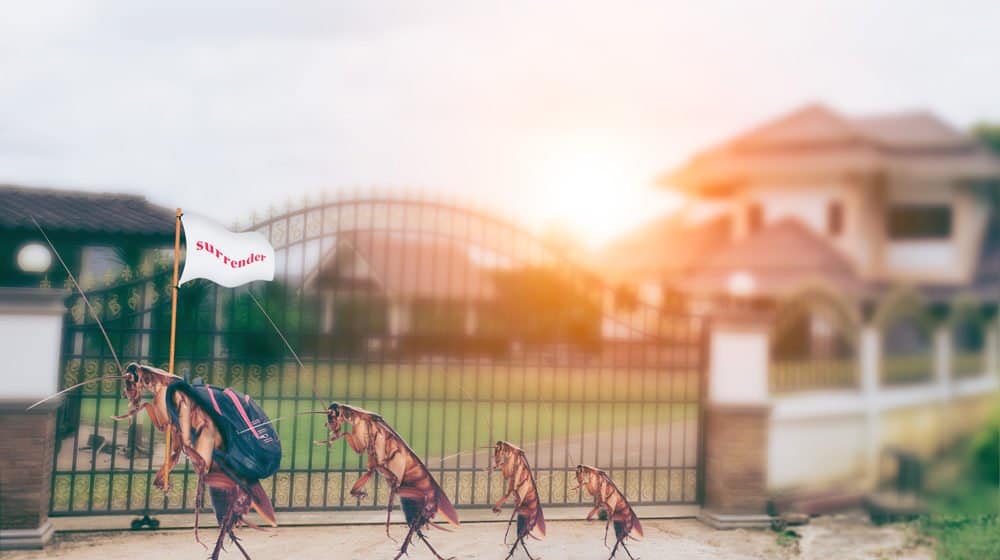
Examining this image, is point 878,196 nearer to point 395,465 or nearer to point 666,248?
point 666,248

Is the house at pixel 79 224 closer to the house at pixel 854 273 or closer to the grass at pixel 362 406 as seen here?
the grass at pixel 362 406

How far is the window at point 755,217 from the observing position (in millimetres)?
18609

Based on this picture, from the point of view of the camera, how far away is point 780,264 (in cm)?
1703

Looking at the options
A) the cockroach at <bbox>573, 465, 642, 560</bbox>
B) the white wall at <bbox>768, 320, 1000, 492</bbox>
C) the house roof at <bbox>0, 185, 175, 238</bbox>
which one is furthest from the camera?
the white wall at <bbox>768, 320, 1000, 492</bbox>

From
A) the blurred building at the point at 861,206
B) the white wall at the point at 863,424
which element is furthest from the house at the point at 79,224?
the blurred building at the point at 861,206

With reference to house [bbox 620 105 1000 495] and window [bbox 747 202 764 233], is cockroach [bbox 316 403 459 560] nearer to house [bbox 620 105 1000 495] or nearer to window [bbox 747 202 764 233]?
house [bbox 620 105 1000 495]

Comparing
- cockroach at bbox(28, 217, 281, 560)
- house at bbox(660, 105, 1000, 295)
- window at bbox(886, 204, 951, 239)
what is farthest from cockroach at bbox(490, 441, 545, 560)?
window at bbox(886, 204, 951, 239)

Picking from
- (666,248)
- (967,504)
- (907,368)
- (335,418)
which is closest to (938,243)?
(666,248)

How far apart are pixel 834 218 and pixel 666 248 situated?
5113 millimetres

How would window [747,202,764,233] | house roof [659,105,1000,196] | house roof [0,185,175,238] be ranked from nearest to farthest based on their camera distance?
house roof [0,185,175,238] < house roof [659,105,1000,196] < window [747,202,764,233]

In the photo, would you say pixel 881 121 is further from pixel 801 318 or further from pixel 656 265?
pixel 801 318

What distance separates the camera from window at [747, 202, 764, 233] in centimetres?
1861

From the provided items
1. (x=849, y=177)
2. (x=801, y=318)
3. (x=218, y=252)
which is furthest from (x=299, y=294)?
(x=849, y=177)

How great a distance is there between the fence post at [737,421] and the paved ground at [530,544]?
0.83 ft
